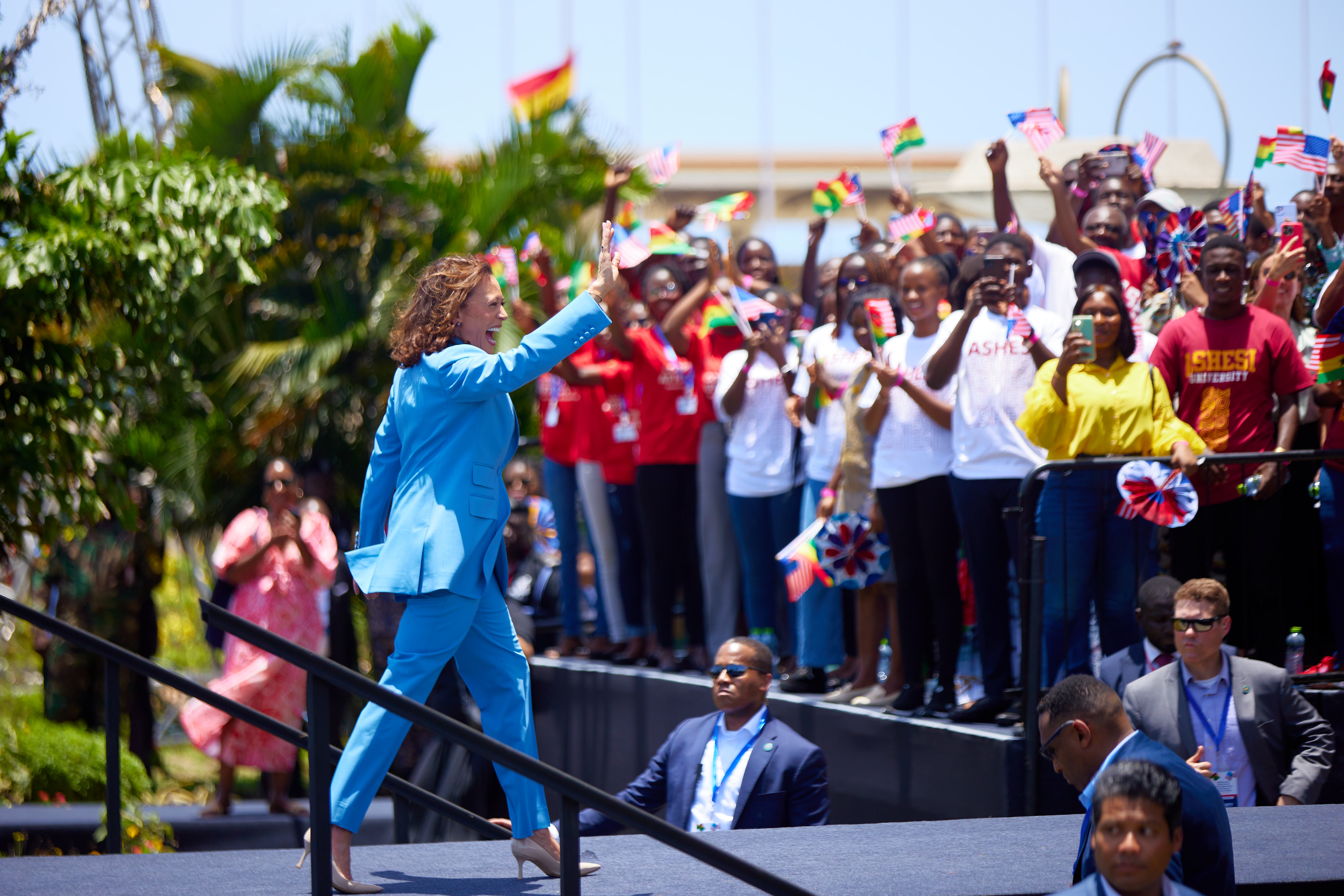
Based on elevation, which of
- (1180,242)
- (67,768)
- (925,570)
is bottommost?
(67,768)

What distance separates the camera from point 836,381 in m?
7.43

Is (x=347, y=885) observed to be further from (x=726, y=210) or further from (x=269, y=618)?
(x=269, y=618)

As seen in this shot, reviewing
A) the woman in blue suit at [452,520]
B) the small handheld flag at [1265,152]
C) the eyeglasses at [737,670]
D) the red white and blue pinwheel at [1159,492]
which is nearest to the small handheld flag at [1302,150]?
the small handheld flag at [1265,152]

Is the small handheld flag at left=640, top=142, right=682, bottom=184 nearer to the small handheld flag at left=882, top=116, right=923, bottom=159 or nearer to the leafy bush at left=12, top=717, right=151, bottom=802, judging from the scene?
the small handheld flag at left=882, top=116, right=923, bottom=159

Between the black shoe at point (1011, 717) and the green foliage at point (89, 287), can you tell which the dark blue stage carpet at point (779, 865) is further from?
the green foliage at point (89, 287)

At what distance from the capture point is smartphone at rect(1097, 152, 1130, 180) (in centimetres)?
788

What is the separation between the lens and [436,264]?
4332 mm

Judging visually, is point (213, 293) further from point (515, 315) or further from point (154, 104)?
point (515, 315)

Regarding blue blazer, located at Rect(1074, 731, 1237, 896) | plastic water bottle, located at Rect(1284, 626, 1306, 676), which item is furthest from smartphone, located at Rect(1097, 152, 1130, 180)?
blue blazer, located at Rect(1074, 731, 1237, 896)

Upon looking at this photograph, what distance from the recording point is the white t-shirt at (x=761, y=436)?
7.76 meters

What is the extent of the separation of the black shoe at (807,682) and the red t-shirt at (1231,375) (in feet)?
7.11

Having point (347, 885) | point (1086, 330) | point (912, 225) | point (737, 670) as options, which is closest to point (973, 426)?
point (1086, 330)

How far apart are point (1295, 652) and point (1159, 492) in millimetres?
1130

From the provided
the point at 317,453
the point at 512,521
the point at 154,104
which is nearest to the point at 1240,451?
the point at 512,521
